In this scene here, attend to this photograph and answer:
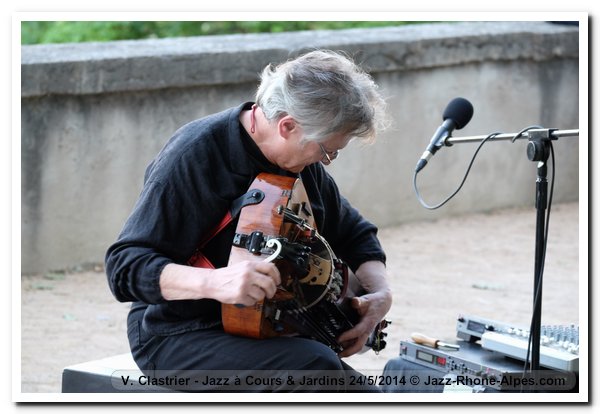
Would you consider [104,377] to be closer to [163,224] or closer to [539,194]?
[163,224]

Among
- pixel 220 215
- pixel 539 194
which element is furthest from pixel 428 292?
pixel 220 215

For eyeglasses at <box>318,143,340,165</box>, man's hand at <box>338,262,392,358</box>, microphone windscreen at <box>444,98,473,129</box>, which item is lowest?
man's hand at <box>338,262,392,358</box>

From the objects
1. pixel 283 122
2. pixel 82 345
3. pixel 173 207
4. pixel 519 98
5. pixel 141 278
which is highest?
pixel 519 98

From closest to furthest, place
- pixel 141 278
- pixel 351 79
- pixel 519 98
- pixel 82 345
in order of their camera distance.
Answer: pixel 141 278
pixel 351 79
pixel 82 345
pixel 519 98

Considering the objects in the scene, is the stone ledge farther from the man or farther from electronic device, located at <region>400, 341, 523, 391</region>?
the man

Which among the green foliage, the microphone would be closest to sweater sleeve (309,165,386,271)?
the microphone

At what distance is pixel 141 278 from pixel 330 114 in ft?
2.51

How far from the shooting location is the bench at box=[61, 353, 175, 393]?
321 centimetres

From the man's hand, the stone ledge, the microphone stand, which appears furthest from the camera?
the stone ledge

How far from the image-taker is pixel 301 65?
3.09 meters

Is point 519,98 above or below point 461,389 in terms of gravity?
above

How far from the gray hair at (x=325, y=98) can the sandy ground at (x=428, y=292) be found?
7.12 ft
